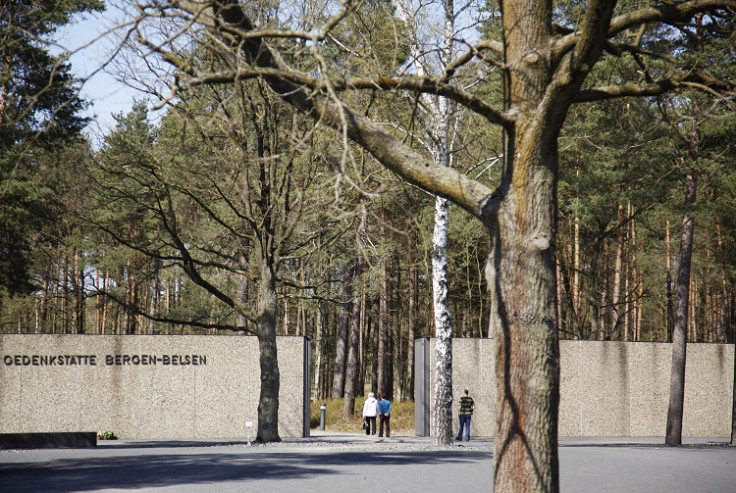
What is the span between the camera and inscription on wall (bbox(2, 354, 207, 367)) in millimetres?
23984

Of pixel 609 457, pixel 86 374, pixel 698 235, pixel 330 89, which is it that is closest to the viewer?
pixel 330 89

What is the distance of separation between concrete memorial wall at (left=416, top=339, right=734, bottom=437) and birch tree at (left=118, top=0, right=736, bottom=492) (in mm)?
19657

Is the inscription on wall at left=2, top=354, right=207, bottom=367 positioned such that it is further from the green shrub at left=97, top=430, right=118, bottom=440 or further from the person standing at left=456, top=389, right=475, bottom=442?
the person standing at left=456, top=389, right=475, bottom=442

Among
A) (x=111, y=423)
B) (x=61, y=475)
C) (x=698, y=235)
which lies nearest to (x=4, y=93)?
(x=111, y=423)

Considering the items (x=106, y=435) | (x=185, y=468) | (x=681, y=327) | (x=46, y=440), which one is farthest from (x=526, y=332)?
(x=106, y=435)

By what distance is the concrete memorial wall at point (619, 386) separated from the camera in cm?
2588

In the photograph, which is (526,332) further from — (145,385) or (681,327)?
(145,385)

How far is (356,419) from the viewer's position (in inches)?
1462

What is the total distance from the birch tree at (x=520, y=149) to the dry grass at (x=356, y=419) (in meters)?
28.9

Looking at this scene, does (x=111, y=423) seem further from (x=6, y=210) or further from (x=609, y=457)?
(x=609, y=457)

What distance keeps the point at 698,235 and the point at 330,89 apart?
36226mm

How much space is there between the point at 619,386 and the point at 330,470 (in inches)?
641

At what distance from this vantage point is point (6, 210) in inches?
961

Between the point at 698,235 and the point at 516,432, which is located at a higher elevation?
the point at 698,235
